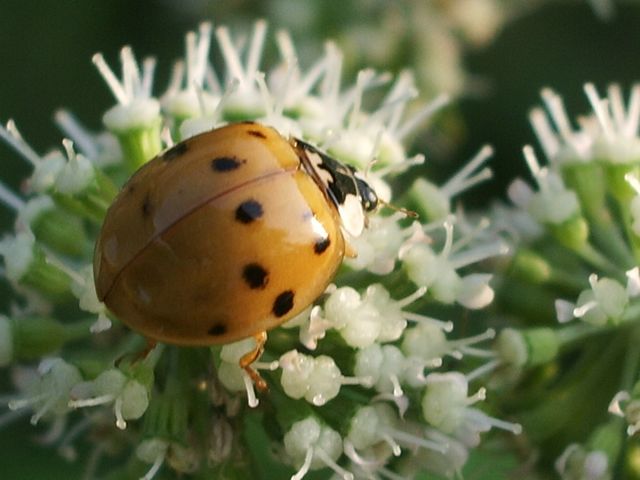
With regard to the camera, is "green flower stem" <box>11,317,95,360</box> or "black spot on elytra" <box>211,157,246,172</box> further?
"green flower stem" <box>11,317,95,360</box>

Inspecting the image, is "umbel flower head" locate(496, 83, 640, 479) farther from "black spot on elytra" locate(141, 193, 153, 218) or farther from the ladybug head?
"black spot on elytra" locate(141, 193, 153, 218)

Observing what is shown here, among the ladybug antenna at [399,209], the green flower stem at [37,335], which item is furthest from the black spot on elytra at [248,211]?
the green flower stem at [37,335]

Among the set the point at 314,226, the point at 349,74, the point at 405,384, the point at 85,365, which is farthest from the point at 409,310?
the point at 349,74

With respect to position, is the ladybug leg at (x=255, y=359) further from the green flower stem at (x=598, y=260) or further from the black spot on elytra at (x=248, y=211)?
the green flower stem at (x=598, y=260)

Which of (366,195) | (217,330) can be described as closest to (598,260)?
(366,195)

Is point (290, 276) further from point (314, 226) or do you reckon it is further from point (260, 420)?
point (260, 420)

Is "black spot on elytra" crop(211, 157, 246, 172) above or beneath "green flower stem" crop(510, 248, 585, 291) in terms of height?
above

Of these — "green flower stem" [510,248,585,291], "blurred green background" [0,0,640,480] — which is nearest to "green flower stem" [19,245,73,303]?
"green flower stem" [510,248,585,291]
